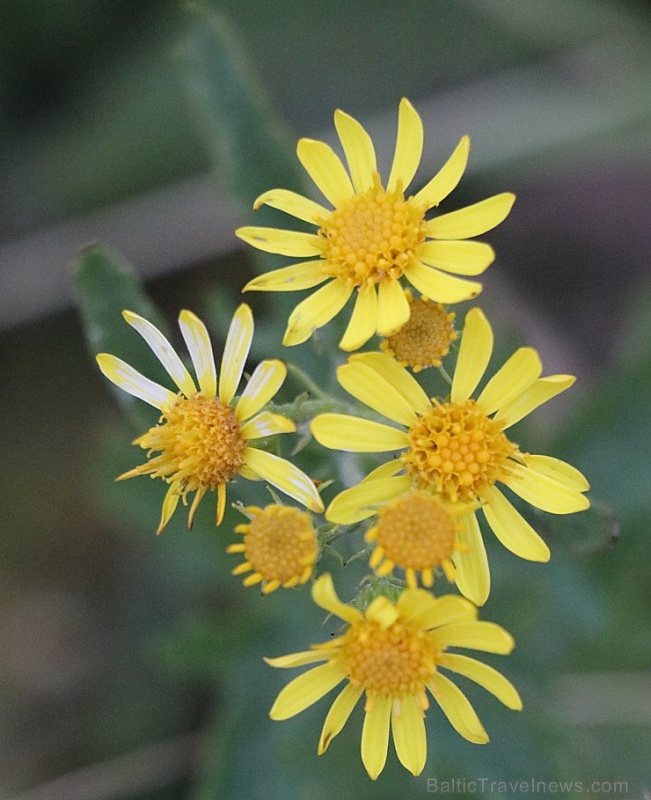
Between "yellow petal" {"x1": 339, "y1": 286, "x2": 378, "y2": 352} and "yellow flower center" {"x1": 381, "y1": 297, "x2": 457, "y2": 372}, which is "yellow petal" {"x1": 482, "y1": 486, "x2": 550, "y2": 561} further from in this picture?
"yellow petal" {"x1": 339, "y1": 286, "x2": 378, "y2": 352}

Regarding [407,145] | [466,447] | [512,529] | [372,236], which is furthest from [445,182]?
[512,529]

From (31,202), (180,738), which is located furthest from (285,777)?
(31,202)

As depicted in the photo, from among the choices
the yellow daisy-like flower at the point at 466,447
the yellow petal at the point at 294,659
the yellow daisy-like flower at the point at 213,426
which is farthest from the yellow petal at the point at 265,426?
the yellow petal at the point at 294,659

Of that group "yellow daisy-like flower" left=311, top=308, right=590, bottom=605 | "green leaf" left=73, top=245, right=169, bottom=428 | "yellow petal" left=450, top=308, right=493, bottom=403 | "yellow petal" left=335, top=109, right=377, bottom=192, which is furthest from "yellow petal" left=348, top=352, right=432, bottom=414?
"green leaf" left=73, top=245, right=169, bottom=428

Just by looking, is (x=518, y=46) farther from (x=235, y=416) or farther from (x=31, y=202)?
(x=235, y=416)

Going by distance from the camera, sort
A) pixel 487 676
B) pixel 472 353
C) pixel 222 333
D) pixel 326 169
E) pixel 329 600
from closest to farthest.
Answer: pixel 329 600 → pixel 487 676 → pixel 472 353 → pixel 326 169 → pixel 222 333

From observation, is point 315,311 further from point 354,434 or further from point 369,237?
point 354,434
